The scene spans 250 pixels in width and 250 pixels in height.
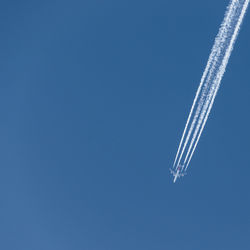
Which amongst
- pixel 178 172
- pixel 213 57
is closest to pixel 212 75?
pixel 213 57

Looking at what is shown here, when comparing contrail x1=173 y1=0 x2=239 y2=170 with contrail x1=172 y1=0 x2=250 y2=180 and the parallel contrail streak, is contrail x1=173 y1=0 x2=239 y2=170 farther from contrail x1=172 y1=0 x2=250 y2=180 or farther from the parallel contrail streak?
the parallel contrail streak

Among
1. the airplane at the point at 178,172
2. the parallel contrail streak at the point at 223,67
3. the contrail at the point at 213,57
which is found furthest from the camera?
the airplane at the point at 178,172

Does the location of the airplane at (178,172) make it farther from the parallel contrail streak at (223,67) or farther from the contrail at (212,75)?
the parallel contrail streak at (223,67)

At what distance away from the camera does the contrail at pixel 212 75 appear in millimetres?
13594

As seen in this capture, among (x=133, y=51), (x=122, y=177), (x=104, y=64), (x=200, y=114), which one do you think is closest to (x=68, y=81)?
(x=104, y=64)

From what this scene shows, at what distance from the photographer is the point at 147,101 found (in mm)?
14914

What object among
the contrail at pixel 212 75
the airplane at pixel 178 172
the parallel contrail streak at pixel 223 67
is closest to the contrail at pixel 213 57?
the contrail at pixel 212 75

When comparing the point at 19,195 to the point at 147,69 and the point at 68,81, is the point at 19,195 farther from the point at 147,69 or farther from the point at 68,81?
the point at 147,69

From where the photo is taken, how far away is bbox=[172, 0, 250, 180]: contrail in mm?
13594

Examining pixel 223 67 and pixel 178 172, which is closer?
pixel 223 67

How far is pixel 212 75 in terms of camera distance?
1387 centimetres

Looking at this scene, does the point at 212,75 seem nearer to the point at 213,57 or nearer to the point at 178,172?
the point at 213,57

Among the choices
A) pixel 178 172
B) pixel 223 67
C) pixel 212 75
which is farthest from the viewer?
pixel 178 172

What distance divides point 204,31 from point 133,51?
315cm
